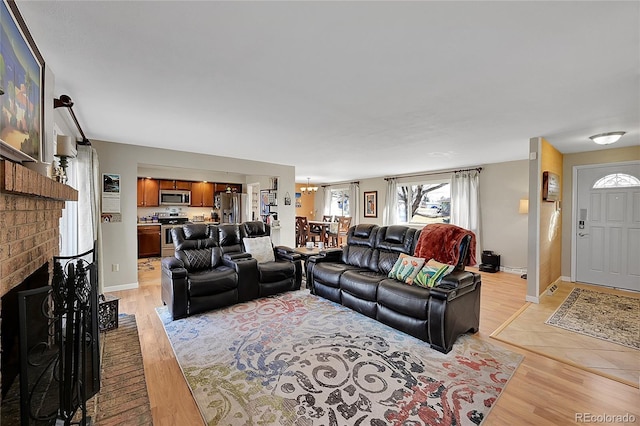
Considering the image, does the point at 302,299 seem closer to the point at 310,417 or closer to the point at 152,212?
the point at 310,417

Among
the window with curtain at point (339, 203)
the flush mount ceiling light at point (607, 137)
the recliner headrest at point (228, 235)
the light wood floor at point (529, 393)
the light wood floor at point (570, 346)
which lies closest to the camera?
the light wood floor at point (529, 393)

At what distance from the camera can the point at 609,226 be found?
178 inches

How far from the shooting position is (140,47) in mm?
1750

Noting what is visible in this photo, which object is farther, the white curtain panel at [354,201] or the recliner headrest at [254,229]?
the white curtain panel at [354,201]

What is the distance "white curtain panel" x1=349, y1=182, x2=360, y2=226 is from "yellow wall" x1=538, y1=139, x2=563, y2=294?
16.8 feet

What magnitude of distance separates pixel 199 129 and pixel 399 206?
19.4 ft

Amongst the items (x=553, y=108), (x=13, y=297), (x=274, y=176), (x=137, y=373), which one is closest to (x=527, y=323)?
(x=553, y=108)

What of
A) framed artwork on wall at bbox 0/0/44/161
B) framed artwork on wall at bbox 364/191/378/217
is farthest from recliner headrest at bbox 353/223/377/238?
framed artwork on wall at bbox 364/191/378/217

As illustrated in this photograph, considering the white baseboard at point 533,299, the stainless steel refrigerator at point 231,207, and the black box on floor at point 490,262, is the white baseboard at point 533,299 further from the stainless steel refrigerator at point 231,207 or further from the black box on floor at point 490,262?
the stainless steel refrigerator at point 231,207

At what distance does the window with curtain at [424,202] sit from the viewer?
23.1 ft

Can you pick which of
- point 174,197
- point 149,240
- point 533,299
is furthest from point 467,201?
point 149,240

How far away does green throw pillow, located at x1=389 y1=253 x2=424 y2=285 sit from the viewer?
121 inches

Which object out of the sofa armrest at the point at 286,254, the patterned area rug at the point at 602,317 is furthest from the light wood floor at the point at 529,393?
the sofa armrest at the point at 286,254

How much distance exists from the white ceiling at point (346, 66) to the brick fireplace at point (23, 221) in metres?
0.93
